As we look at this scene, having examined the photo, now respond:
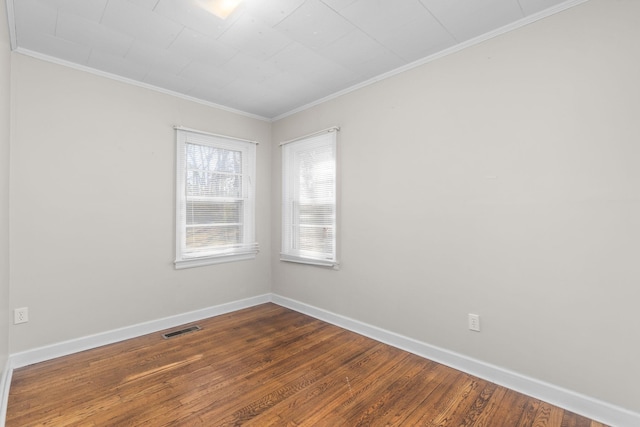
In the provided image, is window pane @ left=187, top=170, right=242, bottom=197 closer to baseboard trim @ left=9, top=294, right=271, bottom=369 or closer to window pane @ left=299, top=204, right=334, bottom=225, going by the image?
window pane @ left=299, top=204, right=334, bottom=225

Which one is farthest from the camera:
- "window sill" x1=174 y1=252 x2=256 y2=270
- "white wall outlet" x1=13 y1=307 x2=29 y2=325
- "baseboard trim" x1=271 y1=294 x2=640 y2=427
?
"window sill" x1=174 y1=252 x2=256 y2=270

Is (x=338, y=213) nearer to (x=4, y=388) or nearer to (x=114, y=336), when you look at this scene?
(x=114, y=336)

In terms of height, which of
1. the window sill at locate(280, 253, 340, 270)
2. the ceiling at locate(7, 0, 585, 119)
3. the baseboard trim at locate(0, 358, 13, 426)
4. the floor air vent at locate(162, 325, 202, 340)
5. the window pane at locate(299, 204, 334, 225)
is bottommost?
the floor air vent at locate(162, 325, 202, 340)

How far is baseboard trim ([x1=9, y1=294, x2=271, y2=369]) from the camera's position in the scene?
8.05ft

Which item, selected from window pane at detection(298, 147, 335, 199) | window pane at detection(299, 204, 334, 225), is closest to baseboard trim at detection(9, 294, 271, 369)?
window pane at detection(299, 204, 334, 225)

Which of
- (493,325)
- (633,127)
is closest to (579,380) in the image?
(493,325)

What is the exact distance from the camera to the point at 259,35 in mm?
2238

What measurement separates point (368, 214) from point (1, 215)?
279cm

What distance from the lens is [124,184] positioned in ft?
9.68

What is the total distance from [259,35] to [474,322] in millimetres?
2757

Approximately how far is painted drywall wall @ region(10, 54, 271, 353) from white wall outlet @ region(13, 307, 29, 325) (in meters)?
0.04

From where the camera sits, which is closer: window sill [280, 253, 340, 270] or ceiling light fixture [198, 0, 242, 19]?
ceiling light fixture [198, 0, 242, 19]

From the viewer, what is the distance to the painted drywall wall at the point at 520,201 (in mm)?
1768

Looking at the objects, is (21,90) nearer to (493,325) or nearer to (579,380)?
(493,325)
